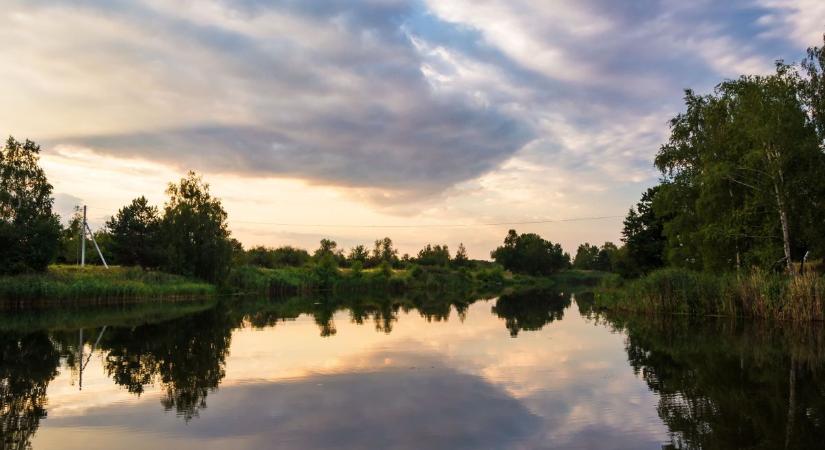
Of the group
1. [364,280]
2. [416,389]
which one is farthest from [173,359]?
[364,280]

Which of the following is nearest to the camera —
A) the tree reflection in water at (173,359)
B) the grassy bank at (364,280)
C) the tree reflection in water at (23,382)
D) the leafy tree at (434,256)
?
the tree reflection in water at (23,382)

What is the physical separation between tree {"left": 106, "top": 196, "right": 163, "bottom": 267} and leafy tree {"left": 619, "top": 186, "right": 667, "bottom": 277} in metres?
44.6

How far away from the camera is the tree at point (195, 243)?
2350 inches

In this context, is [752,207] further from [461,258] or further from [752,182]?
[461,258]

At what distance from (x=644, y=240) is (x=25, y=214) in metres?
48.3

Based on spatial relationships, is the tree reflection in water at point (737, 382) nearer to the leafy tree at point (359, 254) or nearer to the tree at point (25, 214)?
the tree at point (25, 214)

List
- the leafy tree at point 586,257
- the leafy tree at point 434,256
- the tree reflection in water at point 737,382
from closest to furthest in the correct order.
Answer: the tree reflection in water at point 737,382
the leafy tree at point 434,256
the leafy tree at point 586,257

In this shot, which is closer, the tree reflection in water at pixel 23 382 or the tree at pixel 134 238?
the tree reflection in water at pixel 23 382

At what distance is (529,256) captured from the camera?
13862cm

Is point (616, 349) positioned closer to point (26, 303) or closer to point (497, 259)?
point (26, 303)

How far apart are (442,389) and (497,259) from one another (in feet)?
442

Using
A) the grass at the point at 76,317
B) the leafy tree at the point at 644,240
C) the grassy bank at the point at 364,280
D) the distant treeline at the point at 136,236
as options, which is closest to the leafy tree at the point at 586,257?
the grassy bank at the point at 364,280

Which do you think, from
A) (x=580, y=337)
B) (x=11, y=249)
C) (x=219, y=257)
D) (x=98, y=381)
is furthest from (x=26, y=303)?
(x=580, y=337)

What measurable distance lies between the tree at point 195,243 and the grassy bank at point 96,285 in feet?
12.4
